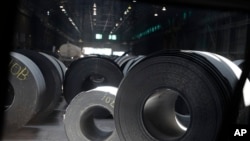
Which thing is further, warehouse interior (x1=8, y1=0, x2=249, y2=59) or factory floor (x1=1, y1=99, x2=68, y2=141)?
warehouse interior (x1=8, y1=0, x2=249, y2=59)

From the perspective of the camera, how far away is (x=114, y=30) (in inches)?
871

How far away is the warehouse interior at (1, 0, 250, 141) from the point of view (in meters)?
10.9

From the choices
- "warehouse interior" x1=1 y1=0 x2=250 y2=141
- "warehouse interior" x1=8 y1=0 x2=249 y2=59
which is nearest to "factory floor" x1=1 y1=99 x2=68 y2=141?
"warehouse interior" x1=1 y1=0 x2=250 y2=141

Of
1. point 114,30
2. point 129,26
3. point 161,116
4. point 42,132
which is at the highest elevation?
point 129,26

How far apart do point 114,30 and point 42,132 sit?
1680cm

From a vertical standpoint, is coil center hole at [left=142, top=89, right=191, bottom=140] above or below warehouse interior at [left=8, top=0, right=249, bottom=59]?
below

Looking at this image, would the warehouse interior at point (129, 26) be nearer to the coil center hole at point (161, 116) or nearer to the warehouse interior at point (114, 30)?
the warehouse interior at point (114, 30)

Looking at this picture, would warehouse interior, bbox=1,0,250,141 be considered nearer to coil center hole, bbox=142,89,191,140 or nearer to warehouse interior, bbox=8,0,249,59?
warehouse interior, bbox=8,0,249,59

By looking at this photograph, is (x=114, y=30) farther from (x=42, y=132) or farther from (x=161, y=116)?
(x=161, y=116)

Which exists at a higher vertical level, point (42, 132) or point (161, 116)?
point (161, 116)

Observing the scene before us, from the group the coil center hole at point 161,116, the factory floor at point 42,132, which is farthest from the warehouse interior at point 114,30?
the coil center hole at point 161,116

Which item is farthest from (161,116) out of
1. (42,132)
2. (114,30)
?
(114,30)

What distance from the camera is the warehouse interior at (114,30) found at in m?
10.9

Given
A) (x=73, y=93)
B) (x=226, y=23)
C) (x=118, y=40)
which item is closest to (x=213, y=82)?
(x=73, y=93)
